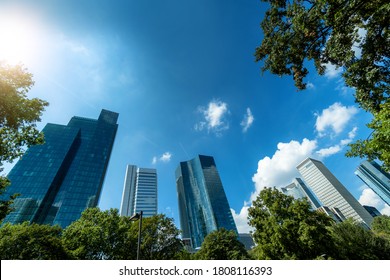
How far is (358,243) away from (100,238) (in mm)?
31933

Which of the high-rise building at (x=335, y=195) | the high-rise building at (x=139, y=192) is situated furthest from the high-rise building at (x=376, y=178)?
the high-rise building at (x=139, y=192)

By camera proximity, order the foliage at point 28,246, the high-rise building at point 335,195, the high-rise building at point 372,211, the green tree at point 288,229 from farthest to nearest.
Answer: the high-rise building at point 372,211, the high-rise building at point 335,195, the foliage at point 28,246, the green tree at point 288,229

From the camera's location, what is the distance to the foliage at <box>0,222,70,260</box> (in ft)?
54.3

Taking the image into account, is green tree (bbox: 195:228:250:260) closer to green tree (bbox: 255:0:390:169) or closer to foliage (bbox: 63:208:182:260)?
foliage (bbox: 63:208:182:260)

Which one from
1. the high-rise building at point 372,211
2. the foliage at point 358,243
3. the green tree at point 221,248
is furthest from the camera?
the high-rise building at point 372,211

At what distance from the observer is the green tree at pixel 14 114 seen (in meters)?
9.53

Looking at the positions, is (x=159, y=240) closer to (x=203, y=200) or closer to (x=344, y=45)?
(x=344, y=45)

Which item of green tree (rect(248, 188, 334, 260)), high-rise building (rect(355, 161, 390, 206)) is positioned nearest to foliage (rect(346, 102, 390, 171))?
green tree (rect(248, 188, 334, 260))

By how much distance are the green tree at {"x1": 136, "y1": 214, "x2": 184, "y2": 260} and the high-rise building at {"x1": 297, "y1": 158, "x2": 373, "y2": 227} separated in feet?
635

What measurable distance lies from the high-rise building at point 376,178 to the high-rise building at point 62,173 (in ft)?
720

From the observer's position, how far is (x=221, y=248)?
28.4 meters

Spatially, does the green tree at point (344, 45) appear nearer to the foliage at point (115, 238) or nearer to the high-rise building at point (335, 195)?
the foliage at point (115, 238)

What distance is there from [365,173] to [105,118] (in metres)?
235
